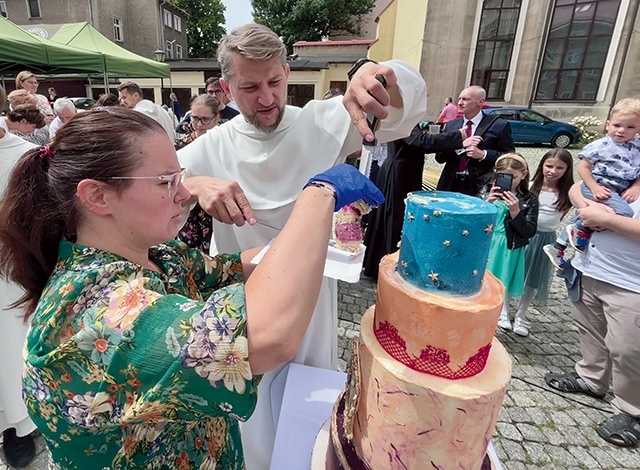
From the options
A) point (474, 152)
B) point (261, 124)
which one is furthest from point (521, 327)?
point (261, 124)

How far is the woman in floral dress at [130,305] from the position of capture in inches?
29.7

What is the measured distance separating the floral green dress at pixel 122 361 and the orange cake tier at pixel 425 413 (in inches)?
18.1

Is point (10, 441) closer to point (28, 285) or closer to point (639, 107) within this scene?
point (28, 285)

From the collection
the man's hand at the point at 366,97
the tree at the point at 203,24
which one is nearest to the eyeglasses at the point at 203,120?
the man's hand at the point at 366,97

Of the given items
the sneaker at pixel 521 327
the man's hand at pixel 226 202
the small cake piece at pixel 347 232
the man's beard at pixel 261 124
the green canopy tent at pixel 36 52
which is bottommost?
the sneaker at pixel 521 327

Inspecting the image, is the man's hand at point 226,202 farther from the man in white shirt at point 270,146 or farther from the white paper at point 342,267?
the white paper at point 342,267

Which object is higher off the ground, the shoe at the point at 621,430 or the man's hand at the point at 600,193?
the man's hand at the point at 600,193

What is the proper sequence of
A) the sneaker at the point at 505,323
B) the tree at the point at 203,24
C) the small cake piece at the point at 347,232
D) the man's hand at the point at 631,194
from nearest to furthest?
the man's hand at the point at 631,194, the small cake piece at the point at 347,232, the sneaker at the point at 505,323, the tree at the point at 203,24

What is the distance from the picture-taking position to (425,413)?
3.43ft

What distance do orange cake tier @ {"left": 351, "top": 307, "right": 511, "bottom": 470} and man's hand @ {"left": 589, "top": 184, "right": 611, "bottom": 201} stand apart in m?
2.40

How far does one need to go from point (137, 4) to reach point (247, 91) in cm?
3381

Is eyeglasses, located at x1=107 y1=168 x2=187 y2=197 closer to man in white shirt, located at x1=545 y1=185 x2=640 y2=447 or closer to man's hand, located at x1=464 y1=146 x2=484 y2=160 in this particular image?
man in white shirt, located at x1=545 y1=185 x2=640 y2=447

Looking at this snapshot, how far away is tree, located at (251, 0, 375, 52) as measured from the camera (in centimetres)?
3172

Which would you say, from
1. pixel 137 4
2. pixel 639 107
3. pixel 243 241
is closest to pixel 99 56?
pixel 243 241
